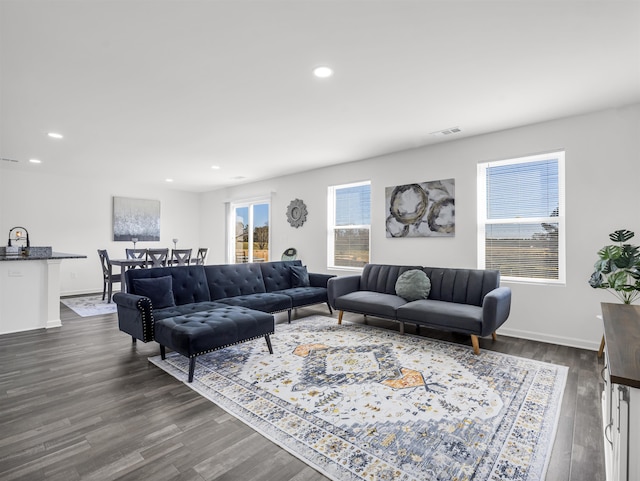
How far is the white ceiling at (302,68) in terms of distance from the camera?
81.2 inches

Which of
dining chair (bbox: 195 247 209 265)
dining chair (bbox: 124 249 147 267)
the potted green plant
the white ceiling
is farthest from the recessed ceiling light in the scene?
dining chair (bbox: 195 247 209 265)

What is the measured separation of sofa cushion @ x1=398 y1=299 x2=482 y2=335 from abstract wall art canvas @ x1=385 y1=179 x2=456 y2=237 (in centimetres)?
120

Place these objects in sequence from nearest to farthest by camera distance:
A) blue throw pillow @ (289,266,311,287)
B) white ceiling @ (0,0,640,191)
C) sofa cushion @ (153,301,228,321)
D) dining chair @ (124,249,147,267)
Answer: white ceiling @ (0,0,640,191) < sofa cushion @ (153,301,228,321) < blue throw pillow @ (289,266,311,287) < dining chair @ (124,249,147,267)

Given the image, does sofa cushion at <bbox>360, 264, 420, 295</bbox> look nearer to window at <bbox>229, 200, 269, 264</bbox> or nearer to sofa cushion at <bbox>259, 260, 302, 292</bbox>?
sofa cushion at <bbox>259, 260, 302, 292</bbox>

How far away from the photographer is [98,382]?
8.93 ft

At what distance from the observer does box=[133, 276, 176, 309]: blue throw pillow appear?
3496 mm

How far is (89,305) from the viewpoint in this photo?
589 centimetres

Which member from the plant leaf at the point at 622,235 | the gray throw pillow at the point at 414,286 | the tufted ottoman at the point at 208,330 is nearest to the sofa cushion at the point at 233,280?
the tufted ottoman at the point at 208,330

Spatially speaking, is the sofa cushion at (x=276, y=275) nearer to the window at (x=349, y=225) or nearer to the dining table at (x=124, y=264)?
the window at (x=349, y=225)

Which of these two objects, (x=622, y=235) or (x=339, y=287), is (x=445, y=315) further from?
(x=622, y=235)

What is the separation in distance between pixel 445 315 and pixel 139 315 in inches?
122

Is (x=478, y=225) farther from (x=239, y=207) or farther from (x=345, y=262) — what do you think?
(x=239, y=207)

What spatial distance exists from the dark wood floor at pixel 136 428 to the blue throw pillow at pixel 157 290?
57 cm

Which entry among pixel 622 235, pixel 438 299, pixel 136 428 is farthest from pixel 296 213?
pixel 136 428
